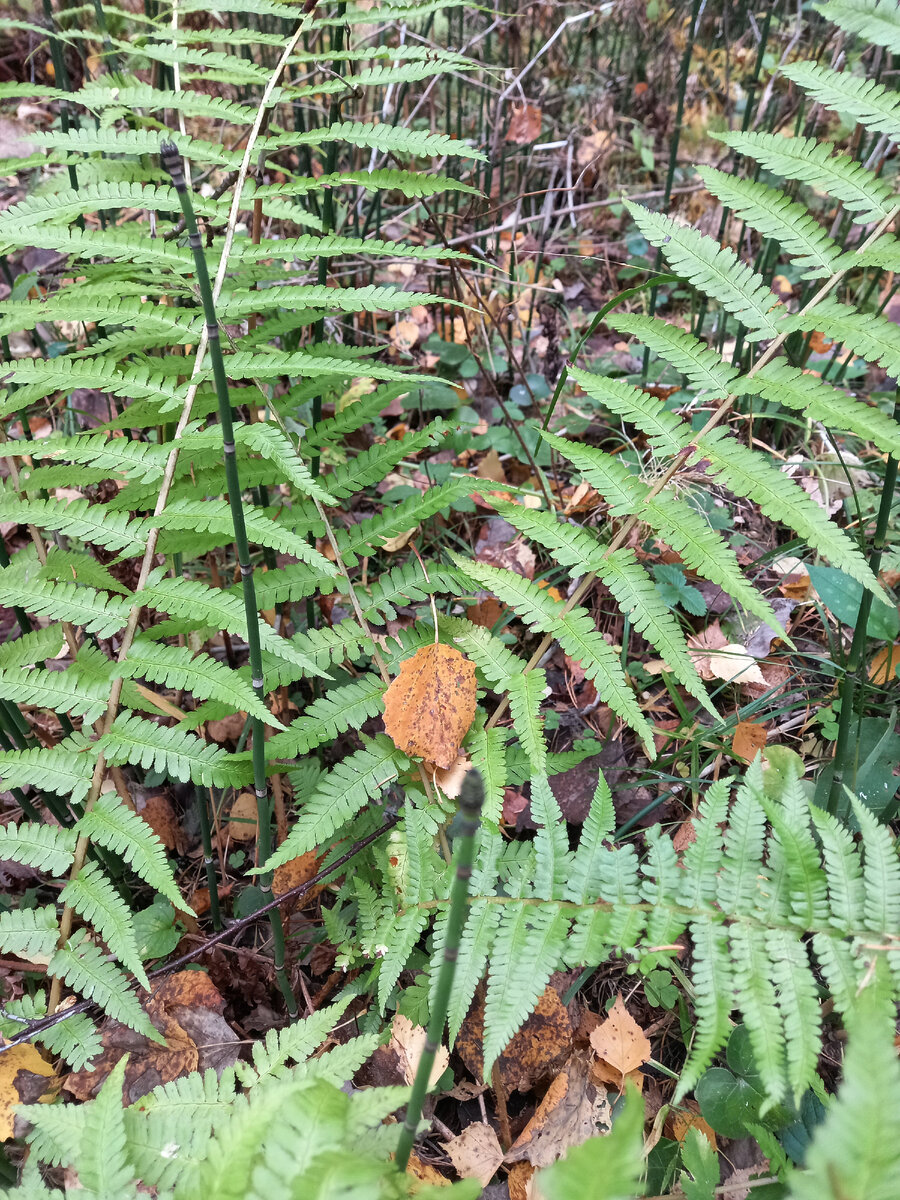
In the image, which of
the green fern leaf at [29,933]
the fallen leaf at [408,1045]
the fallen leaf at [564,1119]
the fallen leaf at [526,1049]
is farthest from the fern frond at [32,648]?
the fallen leaf at [564,1119]

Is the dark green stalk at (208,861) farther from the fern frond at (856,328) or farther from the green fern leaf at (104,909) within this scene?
the fern frond at (856,328)

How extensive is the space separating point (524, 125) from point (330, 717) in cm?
309

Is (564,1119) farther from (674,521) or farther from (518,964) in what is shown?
(674,521)

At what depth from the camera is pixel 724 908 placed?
1146 millimetres

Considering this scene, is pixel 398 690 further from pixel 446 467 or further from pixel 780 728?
pixel 446 467

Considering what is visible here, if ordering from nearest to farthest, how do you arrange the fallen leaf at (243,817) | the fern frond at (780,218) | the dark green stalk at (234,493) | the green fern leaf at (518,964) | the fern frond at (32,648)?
the dark green stalk at (234,493) < the green fern leaf at (518,964) < the fern frond at (780,218) < the fern frond at (32,648) < the fallen leaf at (243,817)

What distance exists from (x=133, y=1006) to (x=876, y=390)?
304 cm

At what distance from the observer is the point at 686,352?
1.46 metres

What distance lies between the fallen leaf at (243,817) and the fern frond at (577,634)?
0.89 m

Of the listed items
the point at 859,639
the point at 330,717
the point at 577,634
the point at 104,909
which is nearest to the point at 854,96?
the point at 859,639

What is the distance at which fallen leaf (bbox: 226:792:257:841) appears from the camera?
1.93 meters

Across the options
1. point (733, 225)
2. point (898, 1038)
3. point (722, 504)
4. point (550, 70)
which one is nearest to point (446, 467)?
point (722, 504)

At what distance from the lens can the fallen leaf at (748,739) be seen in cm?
177

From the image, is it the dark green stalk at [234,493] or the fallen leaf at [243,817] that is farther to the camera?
the fallen leaf at [243,817]
